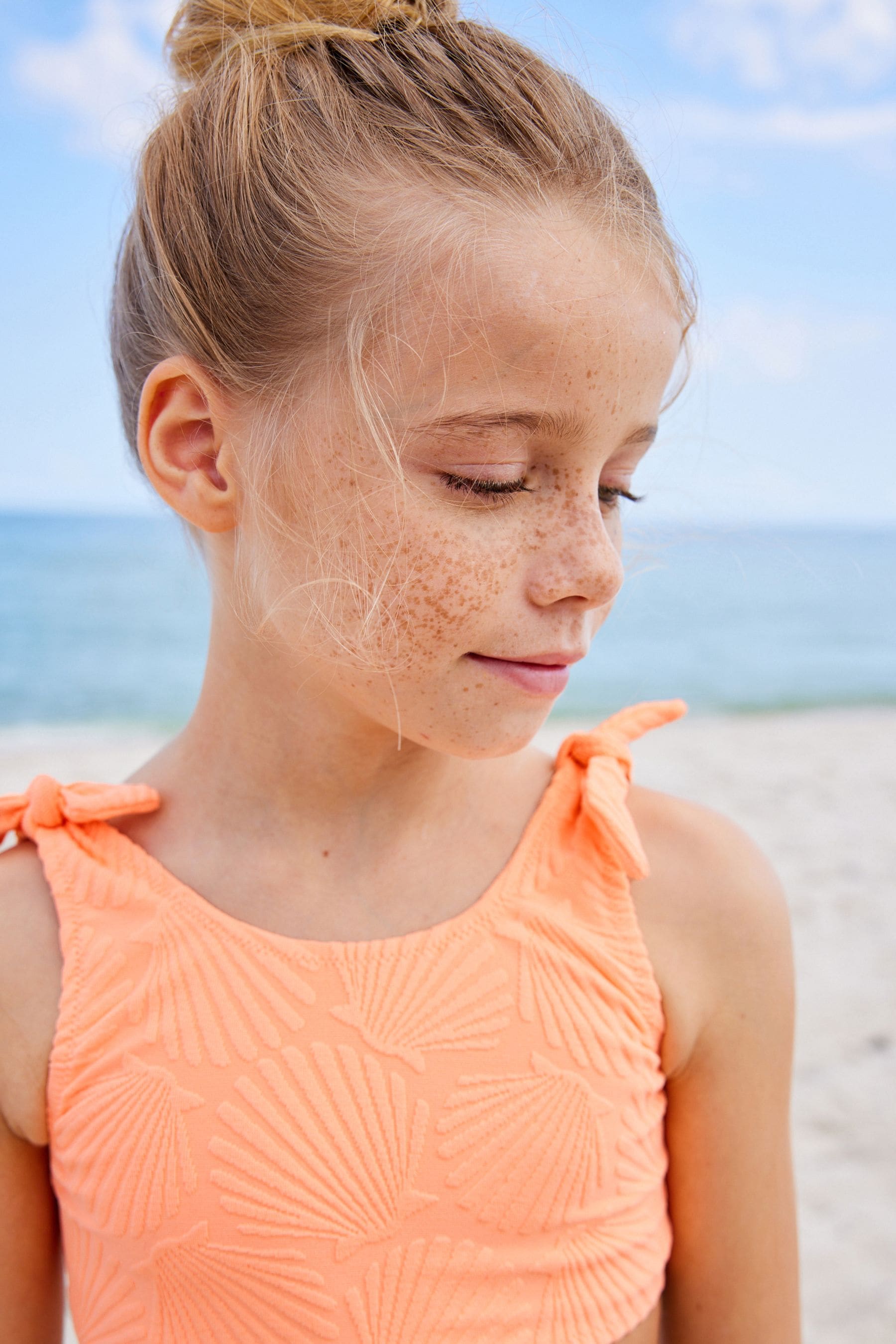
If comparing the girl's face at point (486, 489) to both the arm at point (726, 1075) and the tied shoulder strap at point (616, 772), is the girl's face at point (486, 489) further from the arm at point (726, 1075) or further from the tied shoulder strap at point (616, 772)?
the arm at point (726, 1075)

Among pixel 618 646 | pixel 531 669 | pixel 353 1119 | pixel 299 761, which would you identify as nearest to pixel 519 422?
Result: pixel 531 669

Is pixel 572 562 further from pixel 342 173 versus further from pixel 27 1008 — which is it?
pixel 27 1008

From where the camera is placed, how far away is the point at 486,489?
104cm

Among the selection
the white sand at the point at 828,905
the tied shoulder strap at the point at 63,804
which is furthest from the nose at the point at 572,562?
the white sand at the point at 828,905

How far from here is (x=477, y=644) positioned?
1060 millimetres

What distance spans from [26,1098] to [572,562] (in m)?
0.84

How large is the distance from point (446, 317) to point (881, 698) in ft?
37.6

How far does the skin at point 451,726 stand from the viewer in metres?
1.01

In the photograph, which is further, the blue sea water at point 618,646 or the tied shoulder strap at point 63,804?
the blue sea water at point 618,646

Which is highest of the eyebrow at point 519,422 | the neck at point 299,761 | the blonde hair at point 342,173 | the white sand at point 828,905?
the blonde hair at point 342,173

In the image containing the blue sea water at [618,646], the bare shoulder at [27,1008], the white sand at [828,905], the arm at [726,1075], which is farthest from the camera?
the blue sea water at [618,646]

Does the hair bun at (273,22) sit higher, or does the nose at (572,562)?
the hair bun at (273,22)

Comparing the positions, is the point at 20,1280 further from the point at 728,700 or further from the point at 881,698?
the point at 881,698

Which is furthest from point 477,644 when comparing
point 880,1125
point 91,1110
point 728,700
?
point 728,700
